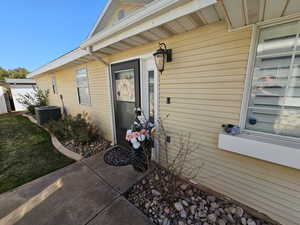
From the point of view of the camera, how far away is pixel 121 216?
4.93 feet

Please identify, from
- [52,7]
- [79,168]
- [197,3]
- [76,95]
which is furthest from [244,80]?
[52,7]

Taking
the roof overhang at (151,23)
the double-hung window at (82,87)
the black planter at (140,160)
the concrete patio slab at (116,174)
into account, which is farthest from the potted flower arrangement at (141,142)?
the double-hung window at (82,87)

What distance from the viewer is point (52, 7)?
5160mm

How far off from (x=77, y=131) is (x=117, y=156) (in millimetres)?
1464

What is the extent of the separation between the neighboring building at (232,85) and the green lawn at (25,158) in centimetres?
273

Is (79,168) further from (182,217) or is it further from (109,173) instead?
(182,217)

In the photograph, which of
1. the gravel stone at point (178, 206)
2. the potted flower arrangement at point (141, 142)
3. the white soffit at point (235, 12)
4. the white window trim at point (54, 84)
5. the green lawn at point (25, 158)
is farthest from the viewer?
the white window trim at point (54, 84)

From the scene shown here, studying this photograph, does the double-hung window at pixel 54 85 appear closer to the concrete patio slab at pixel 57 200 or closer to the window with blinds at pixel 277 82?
the concrete patio slab at pixel 57 200

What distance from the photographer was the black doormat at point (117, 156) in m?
2.64

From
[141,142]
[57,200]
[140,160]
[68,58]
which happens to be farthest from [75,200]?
[68,58]

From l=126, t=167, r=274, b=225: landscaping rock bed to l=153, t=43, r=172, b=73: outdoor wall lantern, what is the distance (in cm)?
202

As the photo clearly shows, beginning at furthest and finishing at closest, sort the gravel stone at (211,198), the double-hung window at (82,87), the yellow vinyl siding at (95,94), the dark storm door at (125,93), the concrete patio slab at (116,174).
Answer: the double-hung window at (82,87) < the yellow vinyl siding at (95,94) < the dark storm door at (125,93) < the concrete patio slab at (116,174) < the gravel stone at (211,198)

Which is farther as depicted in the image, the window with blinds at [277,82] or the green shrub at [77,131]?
the green shrub at [77,131]

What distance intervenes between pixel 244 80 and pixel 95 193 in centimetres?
265
